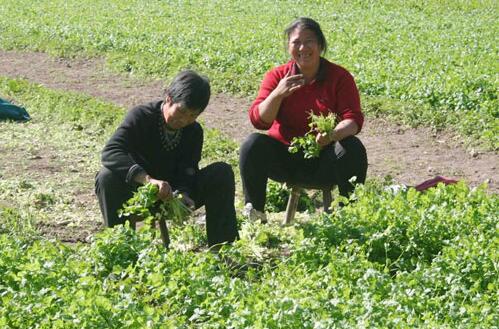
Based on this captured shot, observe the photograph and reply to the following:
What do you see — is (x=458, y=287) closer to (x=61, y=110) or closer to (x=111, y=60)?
(x=61, y=110)

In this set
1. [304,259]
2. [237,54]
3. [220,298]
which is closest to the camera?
[220,298]

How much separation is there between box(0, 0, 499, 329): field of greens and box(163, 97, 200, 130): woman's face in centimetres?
81

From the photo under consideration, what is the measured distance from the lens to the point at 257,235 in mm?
6496

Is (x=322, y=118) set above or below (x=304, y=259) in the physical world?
above

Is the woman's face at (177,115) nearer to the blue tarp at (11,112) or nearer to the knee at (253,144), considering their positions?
the knee at (253,144)

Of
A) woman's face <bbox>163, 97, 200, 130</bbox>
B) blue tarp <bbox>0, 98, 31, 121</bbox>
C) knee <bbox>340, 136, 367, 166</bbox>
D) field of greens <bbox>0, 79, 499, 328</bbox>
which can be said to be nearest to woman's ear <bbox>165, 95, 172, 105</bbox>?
woman's face <bbox>163, 97, 200, 130</bbox>

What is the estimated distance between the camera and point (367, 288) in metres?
4.84

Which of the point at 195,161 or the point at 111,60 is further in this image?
the point at 111,60

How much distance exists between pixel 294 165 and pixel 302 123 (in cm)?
31

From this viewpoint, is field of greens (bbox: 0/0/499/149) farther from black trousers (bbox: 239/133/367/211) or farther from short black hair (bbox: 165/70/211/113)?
short black hair (bbox: 165/70/211/113)

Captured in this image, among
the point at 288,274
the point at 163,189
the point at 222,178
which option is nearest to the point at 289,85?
the point at 222,178

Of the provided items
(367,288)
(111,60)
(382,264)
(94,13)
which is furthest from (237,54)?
(367,288)

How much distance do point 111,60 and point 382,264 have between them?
956 cm

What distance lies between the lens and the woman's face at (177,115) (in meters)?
6.01
